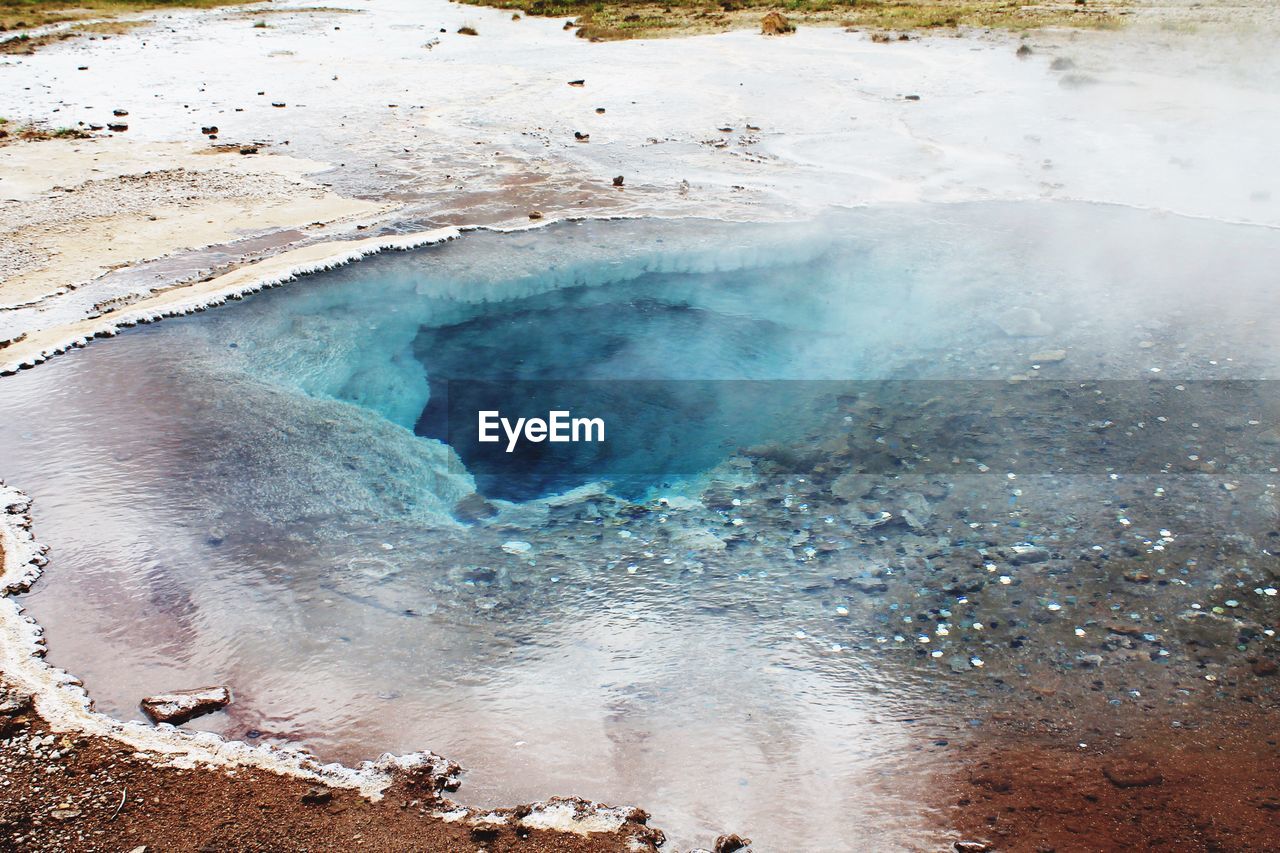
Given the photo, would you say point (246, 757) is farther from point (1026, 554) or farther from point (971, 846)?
point (1026, 554)

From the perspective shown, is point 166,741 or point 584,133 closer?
point 166,741

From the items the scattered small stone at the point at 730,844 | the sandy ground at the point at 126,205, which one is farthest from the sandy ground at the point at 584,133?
the scattered small stone at the point at 730,844

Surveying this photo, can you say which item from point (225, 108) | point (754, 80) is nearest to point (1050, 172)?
point (754, 80)

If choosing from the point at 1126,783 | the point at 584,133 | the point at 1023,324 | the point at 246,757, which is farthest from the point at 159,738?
the point at 584,133

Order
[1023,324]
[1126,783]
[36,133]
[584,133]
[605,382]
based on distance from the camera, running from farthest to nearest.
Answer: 1. [584,133]
2. [36,133]
3. [1023,324]
4. [605,382]
5. [1126,783]

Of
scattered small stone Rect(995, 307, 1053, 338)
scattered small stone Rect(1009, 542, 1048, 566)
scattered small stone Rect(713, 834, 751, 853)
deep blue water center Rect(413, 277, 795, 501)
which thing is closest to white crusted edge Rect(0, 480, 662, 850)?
scattered small stone Rect(713, 834, 751, 853)

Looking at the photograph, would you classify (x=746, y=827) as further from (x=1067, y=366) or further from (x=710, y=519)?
(x=1067, y=366)

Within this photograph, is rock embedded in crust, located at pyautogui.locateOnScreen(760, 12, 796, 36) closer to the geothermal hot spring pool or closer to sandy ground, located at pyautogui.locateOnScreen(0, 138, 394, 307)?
sandy ground, located at pyautogui.locateOnScreen(0, 138, 394, 307)

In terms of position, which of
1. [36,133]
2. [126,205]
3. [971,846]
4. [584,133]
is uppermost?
[36,133]
